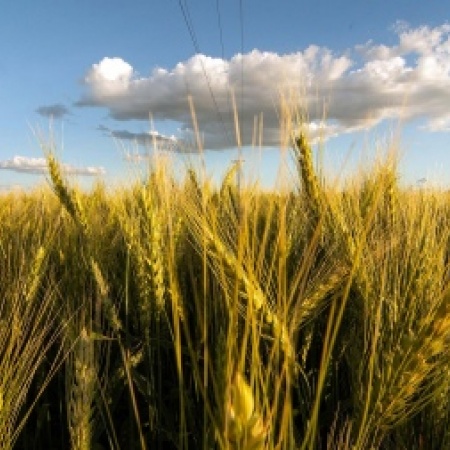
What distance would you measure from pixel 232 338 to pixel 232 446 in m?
0.13

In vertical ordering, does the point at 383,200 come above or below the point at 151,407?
above

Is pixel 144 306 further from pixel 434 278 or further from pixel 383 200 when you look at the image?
pixel 383 200

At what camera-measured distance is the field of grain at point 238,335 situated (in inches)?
36.2

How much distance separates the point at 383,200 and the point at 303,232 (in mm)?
453

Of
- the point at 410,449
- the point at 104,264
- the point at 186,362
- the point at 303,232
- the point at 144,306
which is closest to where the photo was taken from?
the point at 410,449

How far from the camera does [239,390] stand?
0.62 m

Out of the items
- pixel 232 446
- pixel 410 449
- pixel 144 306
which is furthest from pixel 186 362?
pixel 232 446

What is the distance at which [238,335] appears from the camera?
3.67 ft

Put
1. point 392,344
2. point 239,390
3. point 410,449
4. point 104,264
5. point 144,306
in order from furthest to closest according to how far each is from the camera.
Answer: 1. point 104,264
2. point 144,306
3. point 410,449
4. point 392,344
5. point 239,390

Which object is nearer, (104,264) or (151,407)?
(151,407)

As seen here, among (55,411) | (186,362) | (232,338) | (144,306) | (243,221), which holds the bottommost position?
(55,411)

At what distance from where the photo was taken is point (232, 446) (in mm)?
648

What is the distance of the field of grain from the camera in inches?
36.2

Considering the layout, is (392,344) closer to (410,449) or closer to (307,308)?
(307,308)
